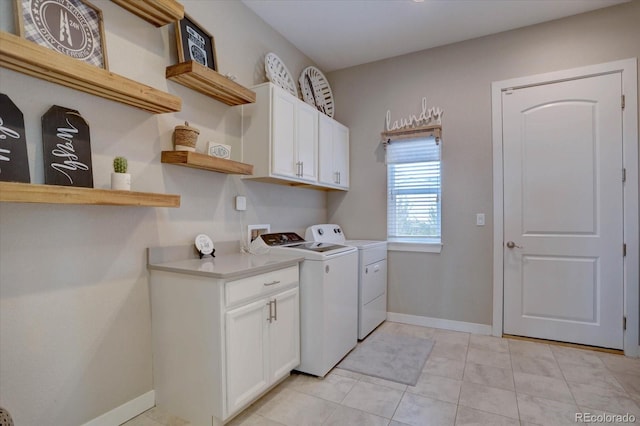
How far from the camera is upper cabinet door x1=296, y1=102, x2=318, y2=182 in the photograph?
278 centimetres

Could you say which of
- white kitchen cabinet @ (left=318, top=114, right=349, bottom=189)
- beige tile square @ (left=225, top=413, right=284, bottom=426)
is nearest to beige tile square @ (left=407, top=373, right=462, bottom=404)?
beige tile square @ (left=225, top=413, right=284, bottom=426)

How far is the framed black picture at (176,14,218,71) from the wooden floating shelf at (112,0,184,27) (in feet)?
0.41

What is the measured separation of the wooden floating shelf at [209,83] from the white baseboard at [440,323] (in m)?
2.59

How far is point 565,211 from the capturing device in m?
2.82

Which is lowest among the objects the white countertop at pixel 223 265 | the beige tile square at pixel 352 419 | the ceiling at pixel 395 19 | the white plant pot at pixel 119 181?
the beige tile square at pixel 352 419

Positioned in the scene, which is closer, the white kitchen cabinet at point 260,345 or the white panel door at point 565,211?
the white kitchen cabinet at point 260,345

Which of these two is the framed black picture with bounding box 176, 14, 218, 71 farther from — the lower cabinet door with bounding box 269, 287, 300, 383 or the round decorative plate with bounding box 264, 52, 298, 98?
the lower cabinet door with bounding box 269, 287, 300, 383

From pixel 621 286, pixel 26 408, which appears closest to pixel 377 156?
pixel 621 286

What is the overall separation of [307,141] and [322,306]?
145 cm

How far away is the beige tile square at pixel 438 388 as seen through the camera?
204 cm

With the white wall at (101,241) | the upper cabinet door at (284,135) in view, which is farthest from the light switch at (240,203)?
the upper cabinet door at (284,135)

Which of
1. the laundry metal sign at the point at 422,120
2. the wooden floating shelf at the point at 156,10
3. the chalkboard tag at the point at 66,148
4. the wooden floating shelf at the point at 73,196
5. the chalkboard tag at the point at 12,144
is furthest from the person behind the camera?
the laundry metal sign at the point at 422,120

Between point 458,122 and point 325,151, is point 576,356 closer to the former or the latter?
point 458,122

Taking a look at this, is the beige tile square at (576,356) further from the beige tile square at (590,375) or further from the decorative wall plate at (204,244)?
the decorative wall plate at (204,244)
